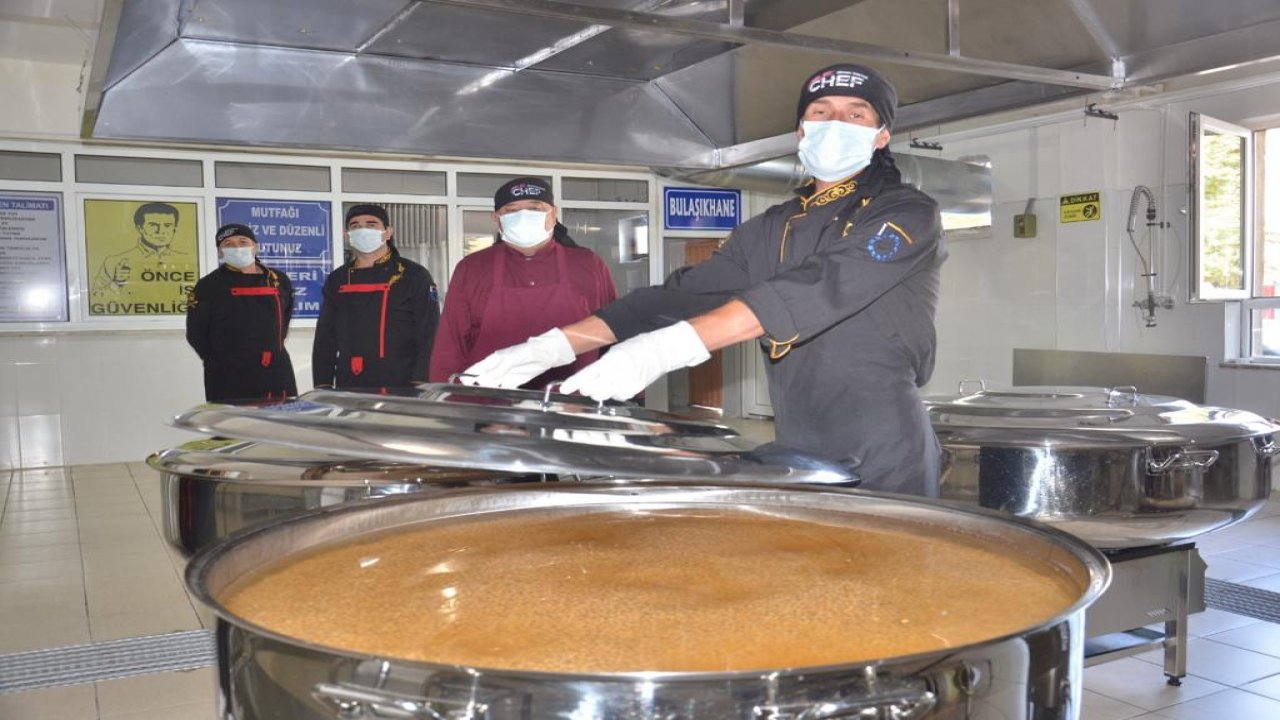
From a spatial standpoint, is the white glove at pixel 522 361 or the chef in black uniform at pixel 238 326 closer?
the white glove at pixel 522 361

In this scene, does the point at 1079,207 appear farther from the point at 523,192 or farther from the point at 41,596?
the point at 41,596

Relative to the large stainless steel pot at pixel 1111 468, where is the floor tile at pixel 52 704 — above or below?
below

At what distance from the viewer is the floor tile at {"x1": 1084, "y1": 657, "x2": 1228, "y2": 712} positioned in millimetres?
2996

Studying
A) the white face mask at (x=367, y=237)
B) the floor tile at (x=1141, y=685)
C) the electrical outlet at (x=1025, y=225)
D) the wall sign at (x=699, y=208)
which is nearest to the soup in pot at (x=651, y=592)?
the floor tile at (x=1141, y=685)

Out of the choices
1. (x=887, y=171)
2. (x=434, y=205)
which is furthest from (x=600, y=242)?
(x=887, y=171)

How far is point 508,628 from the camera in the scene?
1052mm

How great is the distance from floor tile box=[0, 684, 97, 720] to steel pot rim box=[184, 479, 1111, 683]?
2089mm

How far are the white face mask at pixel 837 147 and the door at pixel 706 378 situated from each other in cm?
805

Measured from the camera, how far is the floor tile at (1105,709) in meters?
2.85

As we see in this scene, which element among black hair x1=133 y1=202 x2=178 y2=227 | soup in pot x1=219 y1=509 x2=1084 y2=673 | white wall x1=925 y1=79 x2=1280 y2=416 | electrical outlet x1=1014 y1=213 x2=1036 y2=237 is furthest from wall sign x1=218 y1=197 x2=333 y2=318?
soup in pot x1=219 y1=509 x2=1084 y2=673

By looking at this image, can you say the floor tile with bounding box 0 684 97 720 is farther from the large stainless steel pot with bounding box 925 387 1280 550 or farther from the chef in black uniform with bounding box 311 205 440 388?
the large stainless steel pot with bounding box 925 387 1280 550

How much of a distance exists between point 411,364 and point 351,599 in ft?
10.3

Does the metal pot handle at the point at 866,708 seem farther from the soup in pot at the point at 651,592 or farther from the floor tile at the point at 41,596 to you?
the floor tile at the point at 41,596

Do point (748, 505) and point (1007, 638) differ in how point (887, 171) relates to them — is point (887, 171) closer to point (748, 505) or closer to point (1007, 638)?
point (748, 505)
